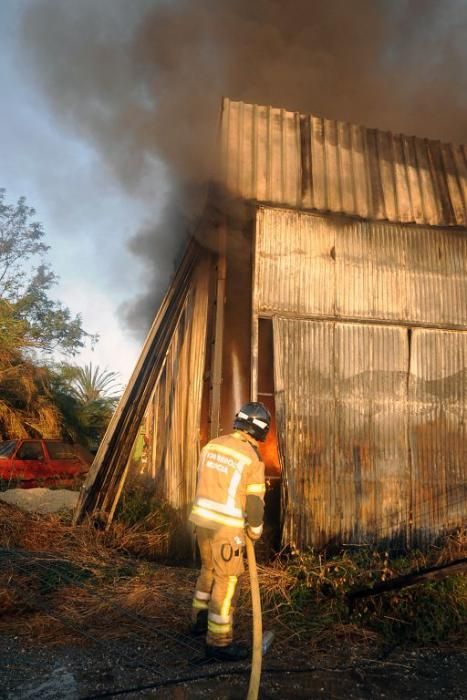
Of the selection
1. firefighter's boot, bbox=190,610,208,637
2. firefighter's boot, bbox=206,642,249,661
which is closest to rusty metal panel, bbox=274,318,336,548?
firefighter's boot, bbox=190,610,208,637

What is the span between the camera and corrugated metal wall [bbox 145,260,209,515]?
286 inches

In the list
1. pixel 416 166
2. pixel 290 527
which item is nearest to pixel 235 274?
pixel 416 166

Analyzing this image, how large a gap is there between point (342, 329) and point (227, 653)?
13.1 ft

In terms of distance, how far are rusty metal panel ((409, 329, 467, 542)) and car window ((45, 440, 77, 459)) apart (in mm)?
7779

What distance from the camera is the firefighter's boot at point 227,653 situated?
3.52m

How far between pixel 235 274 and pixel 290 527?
366cm

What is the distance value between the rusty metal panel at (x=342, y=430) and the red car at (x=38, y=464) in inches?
258

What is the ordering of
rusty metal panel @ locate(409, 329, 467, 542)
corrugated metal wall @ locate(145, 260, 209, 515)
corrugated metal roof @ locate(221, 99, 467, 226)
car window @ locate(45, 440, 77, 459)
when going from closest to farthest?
rusty metal panel @ locate(409, 329, 467, 542), corrugated metal roof @ locate(221, 99, 467, 226), corrugated metal wall @ locate(145, 260, 209, 515), car window @ locate(45, 440, 77, 459)

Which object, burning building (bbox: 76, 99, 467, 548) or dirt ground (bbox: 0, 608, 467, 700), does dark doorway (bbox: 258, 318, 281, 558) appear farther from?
dirt ground (bbox: 0, 608, 467, 700)

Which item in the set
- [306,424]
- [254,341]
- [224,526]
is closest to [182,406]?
[254,341]

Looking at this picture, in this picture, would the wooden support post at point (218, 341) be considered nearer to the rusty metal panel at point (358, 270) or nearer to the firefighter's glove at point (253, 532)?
the rusty metal panel at point (358, 270)

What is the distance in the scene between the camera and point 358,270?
6711mm

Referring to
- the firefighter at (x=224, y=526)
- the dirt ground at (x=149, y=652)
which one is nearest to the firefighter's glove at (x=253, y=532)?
the firefighter at (x=224, y=526)

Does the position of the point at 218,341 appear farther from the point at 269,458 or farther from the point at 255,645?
the point at 255,645
